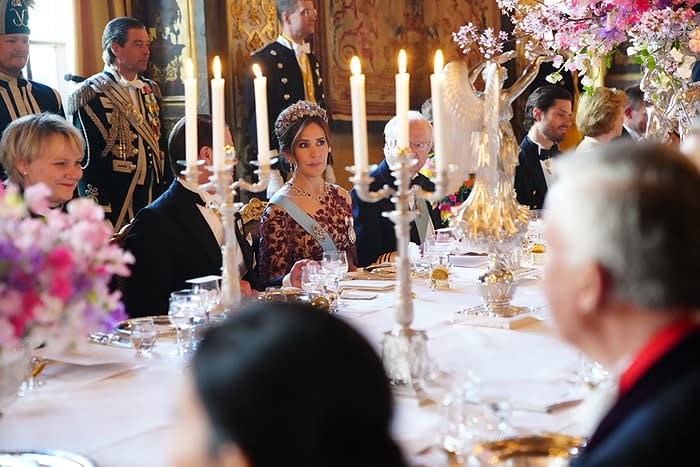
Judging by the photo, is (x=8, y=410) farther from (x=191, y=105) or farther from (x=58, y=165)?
(x=58, y=165)

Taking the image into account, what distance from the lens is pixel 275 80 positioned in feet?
22.6

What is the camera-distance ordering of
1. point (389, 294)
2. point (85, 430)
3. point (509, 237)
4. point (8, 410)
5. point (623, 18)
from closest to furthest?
point (85, 430) → point (8, 410) → point (509, 237) → point (389, 294) → point (623, 18)

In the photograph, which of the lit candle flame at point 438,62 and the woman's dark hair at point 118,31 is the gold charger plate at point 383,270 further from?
the woman's dark hair at point 118,31

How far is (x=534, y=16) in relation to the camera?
3.97m

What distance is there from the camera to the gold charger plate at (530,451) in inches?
64.9

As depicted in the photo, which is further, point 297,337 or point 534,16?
point 534,16

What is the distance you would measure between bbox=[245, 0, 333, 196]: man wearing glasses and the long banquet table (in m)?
4.09

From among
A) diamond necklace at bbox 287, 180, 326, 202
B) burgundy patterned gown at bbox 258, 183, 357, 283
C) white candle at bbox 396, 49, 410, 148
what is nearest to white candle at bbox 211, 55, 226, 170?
white candle at bbox 396, 49, 410, 148

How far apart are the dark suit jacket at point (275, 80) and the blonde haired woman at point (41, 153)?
126 inches

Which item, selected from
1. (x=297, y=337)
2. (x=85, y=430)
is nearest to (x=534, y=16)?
(x=85, y=430)

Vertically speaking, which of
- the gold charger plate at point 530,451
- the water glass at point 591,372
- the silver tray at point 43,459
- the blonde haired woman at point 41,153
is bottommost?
the silver tray at point 43,459

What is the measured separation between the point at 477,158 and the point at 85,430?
158 centimetres

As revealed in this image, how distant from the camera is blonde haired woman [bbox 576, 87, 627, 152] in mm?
6711

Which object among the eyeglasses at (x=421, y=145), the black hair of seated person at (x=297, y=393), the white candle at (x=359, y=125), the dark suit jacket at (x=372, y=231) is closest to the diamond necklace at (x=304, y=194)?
the dark suit jacket at (x=372, y=231)
